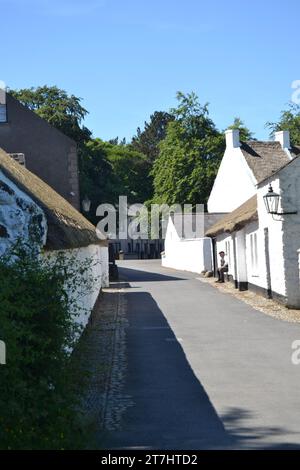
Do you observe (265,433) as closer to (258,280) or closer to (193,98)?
(258,280)

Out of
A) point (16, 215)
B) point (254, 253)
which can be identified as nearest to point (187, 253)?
point (254, 253)

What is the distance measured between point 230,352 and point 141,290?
685 inches

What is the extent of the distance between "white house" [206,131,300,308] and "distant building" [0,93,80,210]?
7.09m

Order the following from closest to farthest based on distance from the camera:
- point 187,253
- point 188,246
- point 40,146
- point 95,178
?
1. point 40,146
2. point 188,246
3. point 187,253
4. point 95,178

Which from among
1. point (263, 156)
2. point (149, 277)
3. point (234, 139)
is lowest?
point (149, 277)

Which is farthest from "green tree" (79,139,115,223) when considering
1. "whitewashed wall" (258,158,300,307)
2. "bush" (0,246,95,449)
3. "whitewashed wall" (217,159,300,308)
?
"bush" (0,246,95,449)

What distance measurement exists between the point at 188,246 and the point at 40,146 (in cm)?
1575

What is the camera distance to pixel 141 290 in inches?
1199

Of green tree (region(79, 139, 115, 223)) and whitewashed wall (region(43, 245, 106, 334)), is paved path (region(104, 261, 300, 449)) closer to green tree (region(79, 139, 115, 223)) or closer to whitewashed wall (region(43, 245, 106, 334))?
whitewashed wall (region(43, 245, 106, 334))

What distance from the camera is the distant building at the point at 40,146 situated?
102 feet

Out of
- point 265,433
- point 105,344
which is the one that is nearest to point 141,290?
point 105,344

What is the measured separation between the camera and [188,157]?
59281 millimetres

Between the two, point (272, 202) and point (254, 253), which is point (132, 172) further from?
point (272, 202)

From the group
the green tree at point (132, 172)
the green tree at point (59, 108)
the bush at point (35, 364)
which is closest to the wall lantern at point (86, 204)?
the green tree at point (59, 108)
